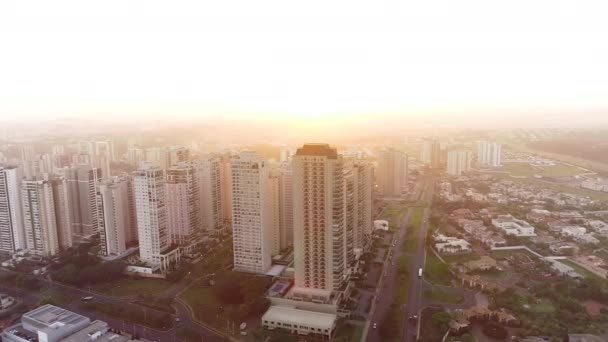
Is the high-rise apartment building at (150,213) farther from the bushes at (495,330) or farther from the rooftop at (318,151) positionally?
the bushes at (495,330)

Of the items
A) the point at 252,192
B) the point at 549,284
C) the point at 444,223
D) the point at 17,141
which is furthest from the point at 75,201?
the point at 549,284

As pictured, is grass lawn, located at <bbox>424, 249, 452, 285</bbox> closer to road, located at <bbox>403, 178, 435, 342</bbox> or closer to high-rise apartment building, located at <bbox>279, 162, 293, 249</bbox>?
road, located at <bbox>403, 178, 435, 342</bbox>

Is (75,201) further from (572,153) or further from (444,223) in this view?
(572,153)

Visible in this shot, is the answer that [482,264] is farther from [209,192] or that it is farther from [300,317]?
[209,192]

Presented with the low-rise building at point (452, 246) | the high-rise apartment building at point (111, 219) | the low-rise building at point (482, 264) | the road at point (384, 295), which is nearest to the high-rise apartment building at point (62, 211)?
the high-rise apartment building at point (111, 219)

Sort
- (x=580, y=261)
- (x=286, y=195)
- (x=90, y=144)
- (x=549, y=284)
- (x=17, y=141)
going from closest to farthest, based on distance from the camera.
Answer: (x=549, y=284) < (x=580, y=261) < (x=286, y=195) < (x=17, y=141) < (x=90, y=144)
